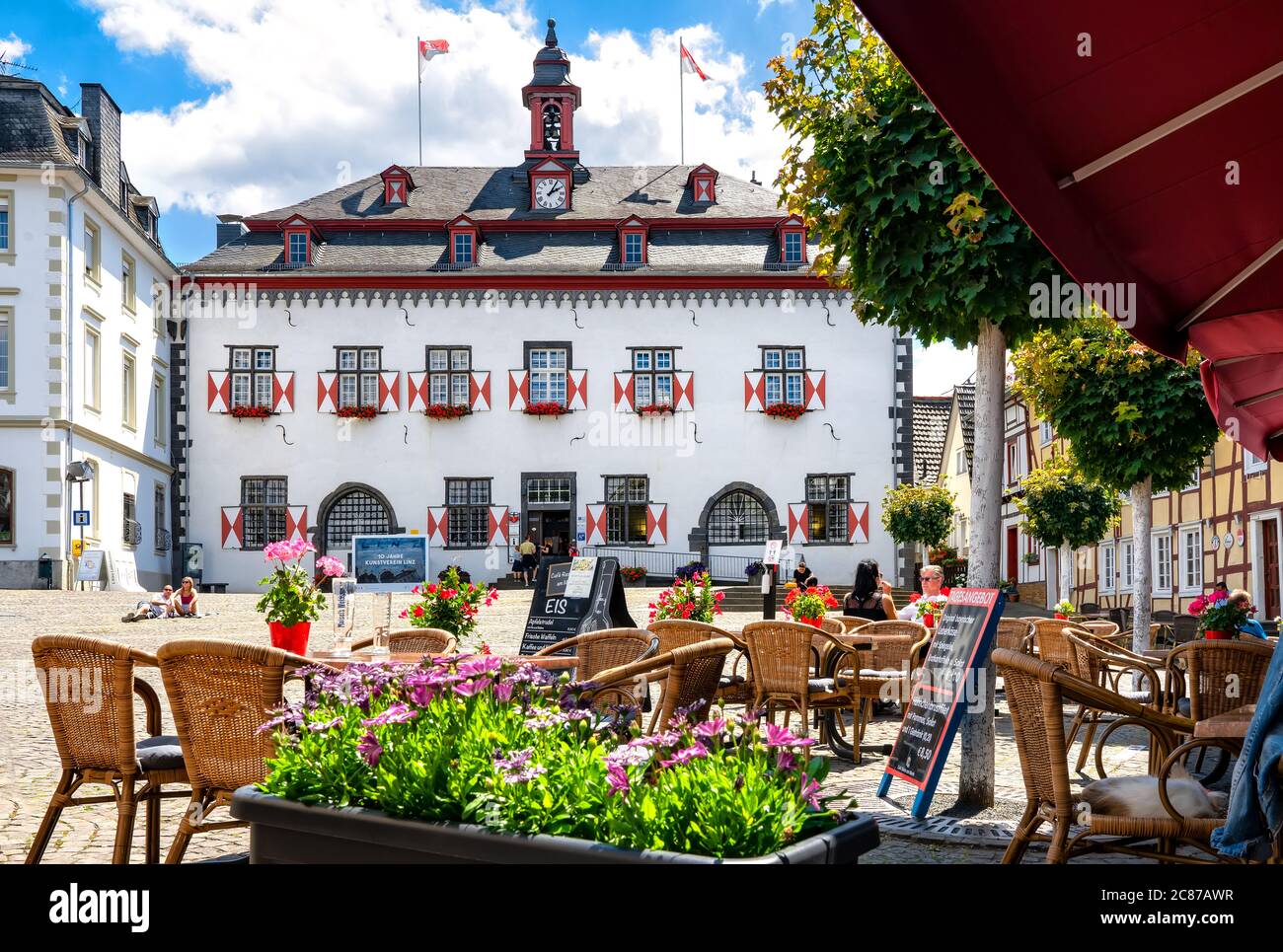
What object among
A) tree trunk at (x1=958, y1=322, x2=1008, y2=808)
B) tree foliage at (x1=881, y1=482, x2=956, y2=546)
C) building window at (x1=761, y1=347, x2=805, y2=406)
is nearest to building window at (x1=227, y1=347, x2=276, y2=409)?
building window at (x1=761, y1=347, x2=805, y2=406)

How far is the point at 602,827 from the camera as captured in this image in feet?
7.79

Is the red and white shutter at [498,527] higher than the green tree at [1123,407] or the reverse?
the reverse

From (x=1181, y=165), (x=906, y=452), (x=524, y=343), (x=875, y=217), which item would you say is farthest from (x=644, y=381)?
(x=1181, y=165)

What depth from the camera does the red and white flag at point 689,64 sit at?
3656 cm

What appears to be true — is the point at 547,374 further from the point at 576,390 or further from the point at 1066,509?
the point at 1066,509

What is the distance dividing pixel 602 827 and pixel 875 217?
3.82 meters

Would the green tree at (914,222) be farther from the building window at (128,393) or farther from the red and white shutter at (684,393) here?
the building window at (128,393)

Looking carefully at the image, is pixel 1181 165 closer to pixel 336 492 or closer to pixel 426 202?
pixel 336 492

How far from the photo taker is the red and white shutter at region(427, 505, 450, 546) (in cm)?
2972

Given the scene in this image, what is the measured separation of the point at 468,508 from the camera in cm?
2995

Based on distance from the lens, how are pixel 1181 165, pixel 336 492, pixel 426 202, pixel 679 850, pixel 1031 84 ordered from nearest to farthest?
pixel 679 850, pixel 1031 84, pixel 1181 165, pixel 336 492, pixel 426 202

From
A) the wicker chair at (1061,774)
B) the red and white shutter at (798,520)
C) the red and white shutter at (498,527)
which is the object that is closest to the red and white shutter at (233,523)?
Result: the red and white shutter at (498,527)

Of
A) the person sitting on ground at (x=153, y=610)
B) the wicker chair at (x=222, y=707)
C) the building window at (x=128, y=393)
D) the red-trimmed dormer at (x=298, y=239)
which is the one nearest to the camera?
the wicker chair at (x=222, y=707)

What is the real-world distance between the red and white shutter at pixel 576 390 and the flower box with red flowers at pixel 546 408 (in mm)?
184
